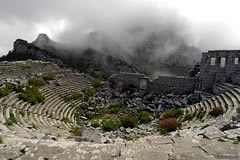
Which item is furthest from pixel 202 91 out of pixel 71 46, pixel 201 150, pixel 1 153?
pixel 71 46

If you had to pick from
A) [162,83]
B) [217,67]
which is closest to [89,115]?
[162,83]

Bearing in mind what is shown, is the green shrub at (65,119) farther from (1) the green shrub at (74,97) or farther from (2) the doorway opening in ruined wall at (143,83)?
(2) the doorway opening in ruined wall at (143,83)

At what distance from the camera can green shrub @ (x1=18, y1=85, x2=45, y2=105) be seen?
15516 millimetres

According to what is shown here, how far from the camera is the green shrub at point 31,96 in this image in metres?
15.5

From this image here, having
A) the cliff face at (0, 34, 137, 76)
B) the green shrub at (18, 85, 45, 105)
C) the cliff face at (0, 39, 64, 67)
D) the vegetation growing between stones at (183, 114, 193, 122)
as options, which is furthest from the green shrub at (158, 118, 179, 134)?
the cliff face at (0, 39, 64, 67)

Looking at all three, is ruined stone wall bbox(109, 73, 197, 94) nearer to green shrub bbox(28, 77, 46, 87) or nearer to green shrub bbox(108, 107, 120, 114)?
green shrub bbox(108, 107, 120, 114)

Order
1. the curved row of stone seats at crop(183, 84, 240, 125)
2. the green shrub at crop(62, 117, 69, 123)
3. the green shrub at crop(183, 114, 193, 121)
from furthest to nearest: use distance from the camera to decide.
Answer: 1. the green shrub at crop(62, 117, 69, 123)
2. the green shrub at crop(183, 114, 193, 121)
3. the curved row of stone seats at crop(183, 84, 240, 125)

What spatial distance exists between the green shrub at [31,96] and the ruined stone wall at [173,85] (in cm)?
1467

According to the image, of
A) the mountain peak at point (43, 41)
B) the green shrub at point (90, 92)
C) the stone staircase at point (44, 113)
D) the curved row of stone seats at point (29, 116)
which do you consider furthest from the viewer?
the mountain peak at point (43, 41)

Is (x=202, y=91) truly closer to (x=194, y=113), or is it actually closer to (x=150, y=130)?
(x=194, y=113)

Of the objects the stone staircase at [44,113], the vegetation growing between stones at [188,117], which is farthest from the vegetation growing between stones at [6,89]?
the vegetation growing between stones at [188,117]

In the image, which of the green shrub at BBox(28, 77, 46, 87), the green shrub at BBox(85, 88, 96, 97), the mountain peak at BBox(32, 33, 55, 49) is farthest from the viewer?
A: the mountain peak at BBox(32, 33, 55, 49)

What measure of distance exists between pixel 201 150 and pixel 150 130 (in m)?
7.03

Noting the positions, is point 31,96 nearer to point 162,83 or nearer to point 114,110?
point 114,110
